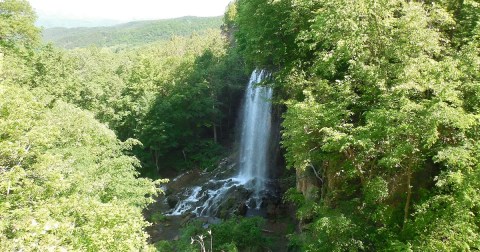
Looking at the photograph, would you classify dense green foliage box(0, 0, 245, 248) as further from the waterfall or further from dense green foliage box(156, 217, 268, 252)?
the waterfall

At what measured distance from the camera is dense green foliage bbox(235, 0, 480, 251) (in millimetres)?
6742

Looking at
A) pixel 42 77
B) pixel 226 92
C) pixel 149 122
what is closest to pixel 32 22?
pixel 42 77

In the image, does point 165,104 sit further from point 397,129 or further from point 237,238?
point 397,129

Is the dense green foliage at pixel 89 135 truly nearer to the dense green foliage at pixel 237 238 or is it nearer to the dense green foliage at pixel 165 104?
the dense green foliage at pixel 165 104

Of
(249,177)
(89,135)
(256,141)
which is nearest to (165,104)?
(256,141)

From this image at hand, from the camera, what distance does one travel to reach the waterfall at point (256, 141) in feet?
75.9

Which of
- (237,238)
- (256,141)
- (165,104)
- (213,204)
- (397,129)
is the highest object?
(397,129)

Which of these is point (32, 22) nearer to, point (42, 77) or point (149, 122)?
point (42, 77)

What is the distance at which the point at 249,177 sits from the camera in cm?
2530

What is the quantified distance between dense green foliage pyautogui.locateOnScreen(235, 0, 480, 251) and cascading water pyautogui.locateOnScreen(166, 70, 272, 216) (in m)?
11.4

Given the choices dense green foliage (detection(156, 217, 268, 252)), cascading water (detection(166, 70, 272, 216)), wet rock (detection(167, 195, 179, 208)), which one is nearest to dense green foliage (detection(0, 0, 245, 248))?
wet rock (detection(167, 195, 179, 208))

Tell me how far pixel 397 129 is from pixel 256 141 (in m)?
18.2

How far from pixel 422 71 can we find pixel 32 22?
26.7 m

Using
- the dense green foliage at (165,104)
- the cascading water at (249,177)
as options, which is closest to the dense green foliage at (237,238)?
the cascading water at (249,177)
